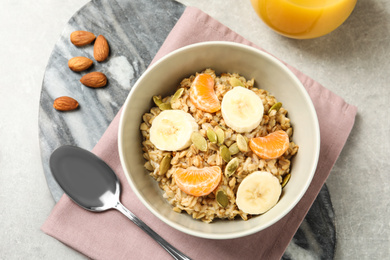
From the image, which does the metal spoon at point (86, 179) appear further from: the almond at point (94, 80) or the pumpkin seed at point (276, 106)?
the pumpkin seed at point (276, 106)

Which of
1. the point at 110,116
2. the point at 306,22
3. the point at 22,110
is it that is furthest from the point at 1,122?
the point at 306,22

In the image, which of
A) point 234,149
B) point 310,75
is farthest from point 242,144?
point 310,75

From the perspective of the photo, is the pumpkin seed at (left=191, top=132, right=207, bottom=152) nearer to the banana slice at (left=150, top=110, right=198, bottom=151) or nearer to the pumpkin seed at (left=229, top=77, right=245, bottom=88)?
the banana slice at (left=150, top=110, right=198, bottom=151)

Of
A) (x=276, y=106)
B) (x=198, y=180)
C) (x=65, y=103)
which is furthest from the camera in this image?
(x=65, y=103)

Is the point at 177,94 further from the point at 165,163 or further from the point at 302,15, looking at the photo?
the point at 302,15

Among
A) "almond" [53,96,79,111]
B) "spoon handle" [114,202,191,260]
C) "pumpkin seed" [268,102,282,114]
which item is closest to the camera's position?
"pumpkin seed" [268,102,282,114]

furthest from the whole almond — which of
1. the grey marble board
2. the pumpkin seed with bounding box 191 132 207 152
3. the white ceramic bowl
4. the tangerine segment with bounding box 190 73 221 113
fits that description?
the pumpkin seed with bounding box 191 132 207 152

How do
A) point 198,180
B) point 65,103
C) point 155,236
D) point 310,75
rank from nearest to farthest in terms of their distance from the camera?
point 198,180, point 155,236, point 65,103, point 310,75
